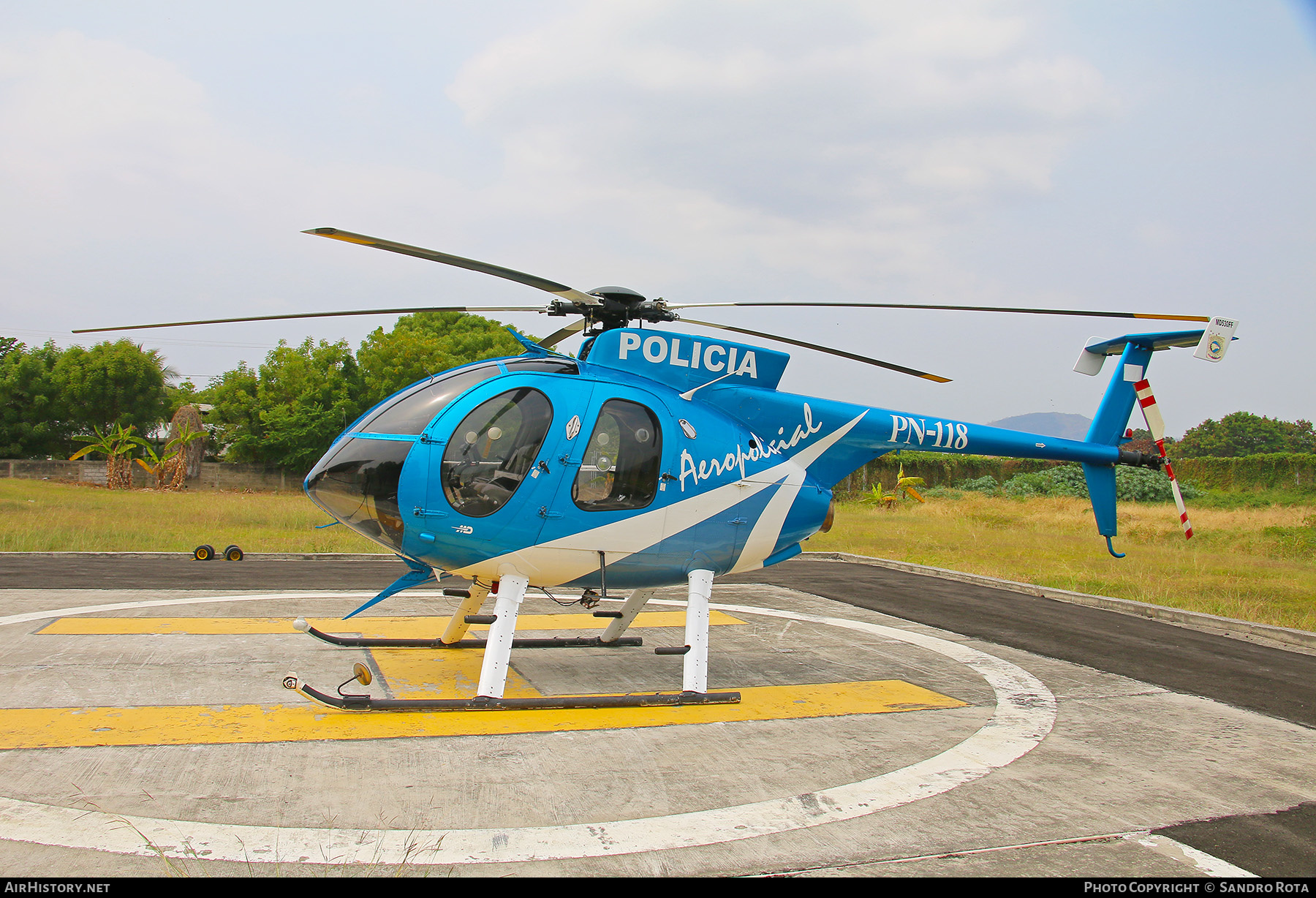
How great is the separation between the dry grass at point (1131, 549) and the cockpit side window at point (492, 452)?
10.5 m

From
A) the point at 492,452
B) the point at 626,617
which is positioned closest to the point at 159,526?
the point at 626,617

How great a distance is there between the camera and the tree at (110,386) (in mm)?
47250

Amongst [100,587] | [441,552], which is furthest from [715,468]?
[100,587]

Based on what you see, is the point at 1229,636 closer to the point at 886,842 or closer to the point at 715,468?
the point at 715,468

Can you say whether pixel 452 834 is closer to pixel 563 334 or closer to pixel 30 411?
pixel 563 334

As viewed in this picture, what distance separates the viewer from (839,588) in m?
13.4

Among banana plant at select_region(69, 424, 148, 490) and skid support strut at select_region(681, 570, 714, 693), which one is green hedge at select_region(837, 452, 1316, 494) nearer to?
skid support strut at select_region(681, 570, 714, 693)

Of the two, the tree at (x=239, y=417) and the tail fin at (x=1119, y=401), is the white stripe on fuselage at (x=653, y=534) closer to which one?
the tail fin at (x=1119, y=401)

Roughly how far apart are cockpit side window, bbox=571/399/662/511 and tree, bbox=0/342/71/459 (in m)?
53.8

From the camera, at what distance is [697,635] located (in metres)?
6.48

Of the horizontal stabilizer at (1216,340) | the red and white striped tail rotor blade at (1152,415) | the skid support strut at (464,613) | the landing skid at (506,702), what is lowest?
the landing skid at (506,702)

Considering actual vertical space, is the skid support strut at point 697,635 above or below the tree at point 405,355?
below

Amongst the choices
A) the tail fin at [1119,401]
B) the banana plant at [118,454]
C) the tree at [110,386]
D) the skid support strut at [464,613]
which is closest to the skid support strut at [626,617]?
the skid support strut at [464,613]
